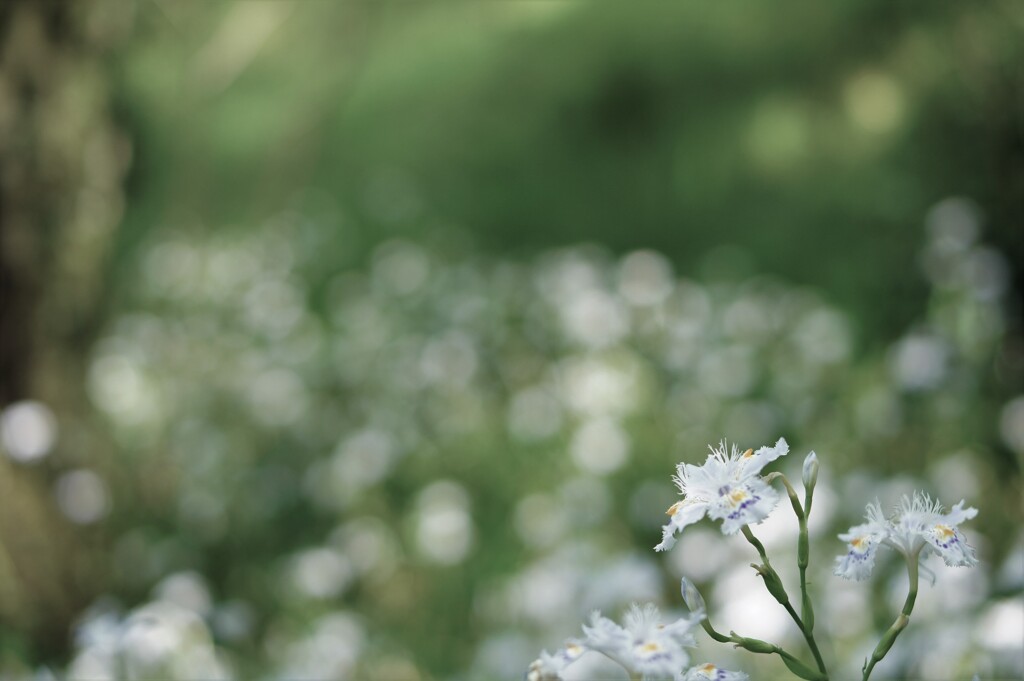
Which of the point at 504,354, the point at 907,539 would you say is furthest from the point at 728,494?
the point at 504,354

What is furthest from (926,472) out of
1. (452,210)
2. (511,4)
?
(511,4)

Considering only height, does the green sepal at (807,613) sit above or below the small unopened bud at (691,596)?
Answer: above

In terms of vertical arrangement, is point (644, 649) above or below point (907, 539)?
below

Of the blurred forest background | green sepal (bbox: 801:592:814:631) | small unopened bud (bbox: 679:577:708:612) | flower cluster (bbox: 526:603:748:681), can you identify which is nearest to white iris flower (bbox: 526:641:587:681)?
flower cluster (bbox: 526:603:748:681)

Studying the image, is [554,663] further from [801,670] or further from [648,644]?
[801,670]

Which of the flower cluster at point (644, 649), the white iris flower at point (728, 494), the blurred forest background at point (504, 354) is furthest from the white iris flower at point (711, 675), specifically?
the blurred forest background at point (504, 354)

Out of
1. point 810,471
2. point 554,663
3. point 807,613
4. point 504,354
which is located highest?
point 504,354

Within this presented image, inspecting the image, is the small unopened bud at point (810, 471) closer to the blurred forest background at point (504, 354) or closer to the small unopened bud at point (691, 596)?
the small unopened bud at point (691, 596)

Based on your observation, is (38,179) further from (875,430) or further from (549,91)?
(549,91)
